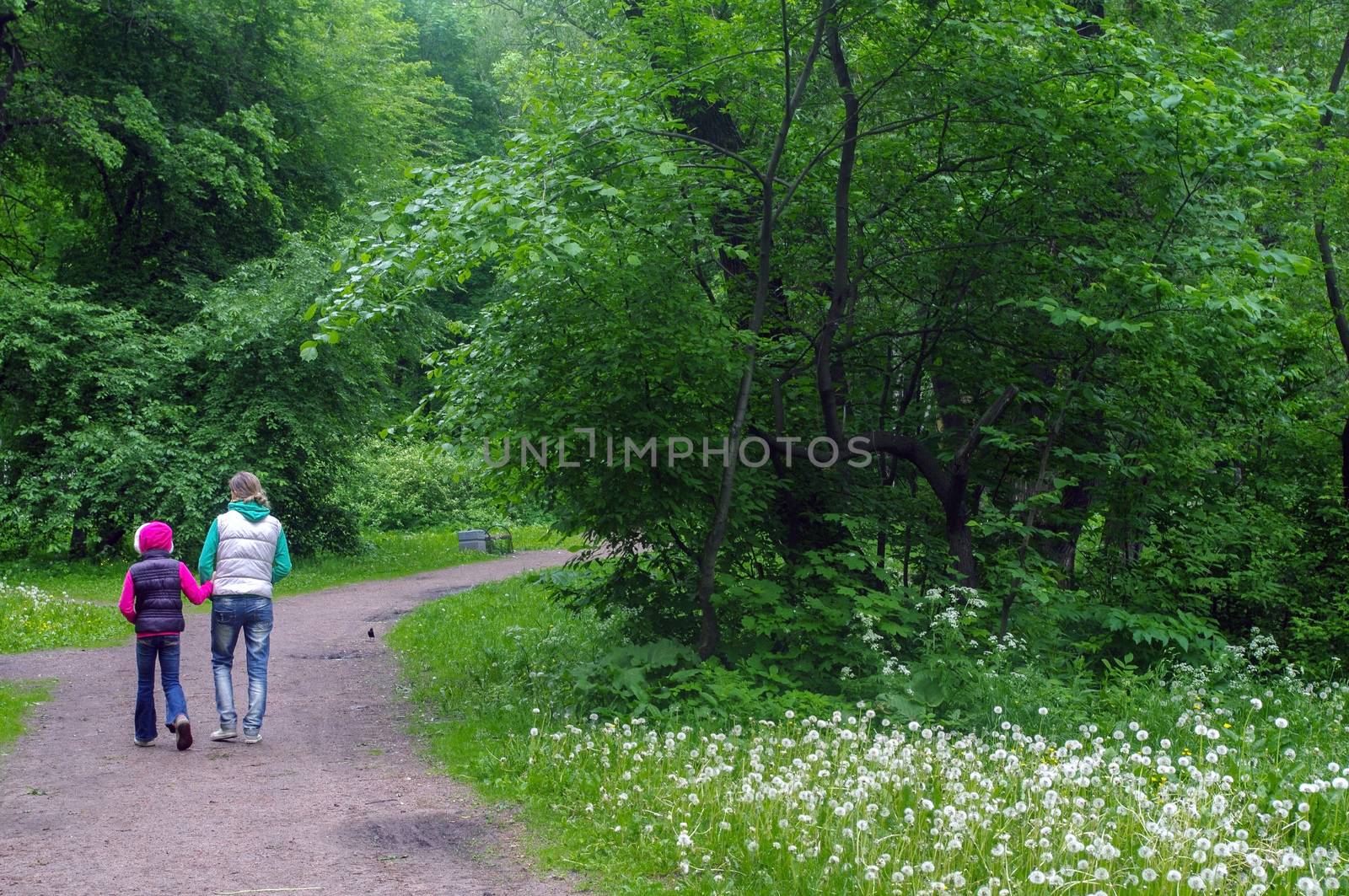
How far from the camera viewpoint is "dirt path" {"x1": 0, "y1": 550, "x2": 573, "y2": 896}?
5.16 metres

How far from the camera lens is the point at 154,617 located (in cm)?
785

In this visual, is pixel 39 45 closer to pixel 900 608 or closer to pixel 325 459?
pixel 325 459

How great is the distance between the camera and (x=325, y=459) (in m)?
23.1

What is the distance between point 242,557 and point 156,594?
62 centimetres

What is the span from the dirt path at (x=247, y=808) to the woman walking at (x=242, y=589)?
29cm

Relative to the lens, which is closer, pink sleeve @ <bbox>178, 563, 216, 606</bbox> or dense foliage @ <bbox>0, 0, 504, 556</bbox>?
pink sleeve @ <bbox>178, 563, 216, 606</bbox>

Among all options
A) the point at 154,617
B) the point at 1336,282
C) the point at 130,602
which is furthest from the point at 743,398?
the point at 1336,282

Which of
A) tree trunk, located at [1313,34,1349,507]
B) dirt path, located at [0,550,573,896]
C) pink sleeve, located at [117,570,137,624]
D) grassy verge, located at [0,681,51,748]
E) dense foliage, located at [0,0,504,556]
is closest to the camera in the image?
dirt path, located at [0,550,573,896]

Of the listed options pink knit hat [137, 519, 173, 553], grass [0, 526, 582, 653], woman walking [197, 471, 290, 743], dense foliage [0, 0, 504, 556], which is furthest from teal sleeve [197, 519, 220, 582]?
dense foliage [0, 0, 504, 556]

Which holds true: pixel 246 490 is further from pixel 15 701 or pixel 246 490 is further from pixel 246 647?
pixel 15 701

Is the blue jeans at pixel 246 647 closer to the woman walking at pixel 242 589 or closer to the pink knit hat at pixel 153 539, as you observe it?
the woman walking at pixel 242 589

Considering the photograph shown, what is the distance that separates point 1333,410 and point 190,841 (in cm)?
1150

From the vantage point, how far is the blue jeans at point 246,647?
26.0 feet

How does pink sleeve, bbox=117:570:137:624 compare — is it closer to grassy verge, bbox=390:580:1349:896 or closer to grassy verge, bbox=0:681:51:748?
grassy verge, bbox=0:681:51:748
